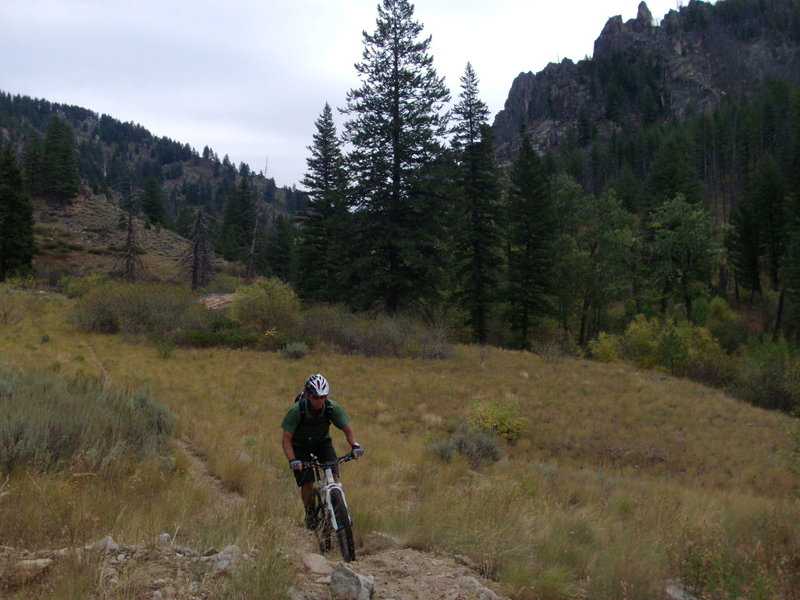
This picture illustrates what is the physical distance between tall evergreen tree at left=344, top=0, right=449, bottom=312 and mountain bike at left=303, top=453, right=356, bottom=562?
57.0 ft

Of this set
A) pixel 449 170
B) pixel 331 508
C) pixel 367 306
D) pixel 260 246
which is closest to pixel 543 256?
pixel 449 170

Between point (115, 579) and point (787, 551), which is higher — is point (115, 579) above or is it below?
above

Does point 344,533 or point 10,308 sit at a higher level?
point 10,308

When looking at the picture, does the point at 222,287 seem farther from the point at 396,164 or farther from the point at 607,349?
the point at 607,349

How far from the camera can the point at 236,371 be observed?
16.0 metres

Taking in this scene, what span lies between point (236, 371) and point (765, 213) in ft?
168

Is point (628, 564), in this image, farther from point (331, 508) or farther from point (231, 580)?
point (231, 580)

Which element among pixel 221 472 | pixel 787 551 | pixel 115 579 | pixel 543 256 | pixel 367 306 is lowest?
pixel 787 551

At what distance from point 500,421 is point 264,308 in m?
13.1

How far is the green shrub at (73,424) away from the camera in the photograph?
5.02 metres

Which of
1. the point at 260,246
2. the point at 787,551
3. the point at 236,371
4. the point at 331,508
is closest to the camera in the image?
the point at 331,508

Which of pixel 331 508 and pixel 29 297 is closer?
pixel 331 508

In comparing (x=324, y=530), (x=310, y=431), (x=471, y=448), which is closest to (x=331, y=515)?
(x=324, y=530)

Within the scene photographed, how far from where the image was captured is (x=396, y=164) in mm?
22438
